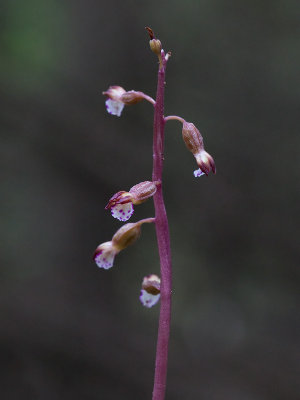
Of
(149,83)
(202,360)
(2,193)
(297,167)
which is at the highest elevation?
(149,83)

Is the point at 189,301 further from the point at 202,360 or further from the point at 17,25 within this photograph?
the point at 17,25

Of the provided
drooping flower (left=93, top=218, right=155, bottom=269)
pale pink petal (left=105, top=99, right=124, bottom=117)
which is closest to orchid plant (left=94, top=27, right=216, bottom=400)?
drooping flower (left=93, top=218, right=155, bottom=269)

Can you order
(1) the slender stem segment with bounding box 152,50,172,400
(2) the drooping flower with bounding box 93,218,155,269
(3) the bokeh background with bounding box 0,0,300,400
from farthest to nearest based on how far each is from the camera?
(3) the bokeh background with bounding box 0,0,300,400 → (2) the drooping flower with bounding box 93,218,155,269 → (1) the slender stem segment with bounding box 152,50,172,400

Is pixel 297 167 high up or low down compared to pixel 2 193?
up

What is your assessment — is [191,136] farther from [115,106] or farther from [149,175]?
[149,175]

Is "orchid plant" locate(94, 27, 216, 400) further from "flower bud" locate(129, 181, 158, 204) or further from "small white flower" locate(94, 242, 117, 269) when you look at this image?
"small white flower" locate(94, 242, 117, 269)

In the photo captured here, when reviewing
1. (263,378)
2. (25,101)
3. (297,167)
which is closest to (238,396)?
(263,378)

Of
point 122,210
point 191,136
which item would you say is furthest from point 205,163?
point 122,210
